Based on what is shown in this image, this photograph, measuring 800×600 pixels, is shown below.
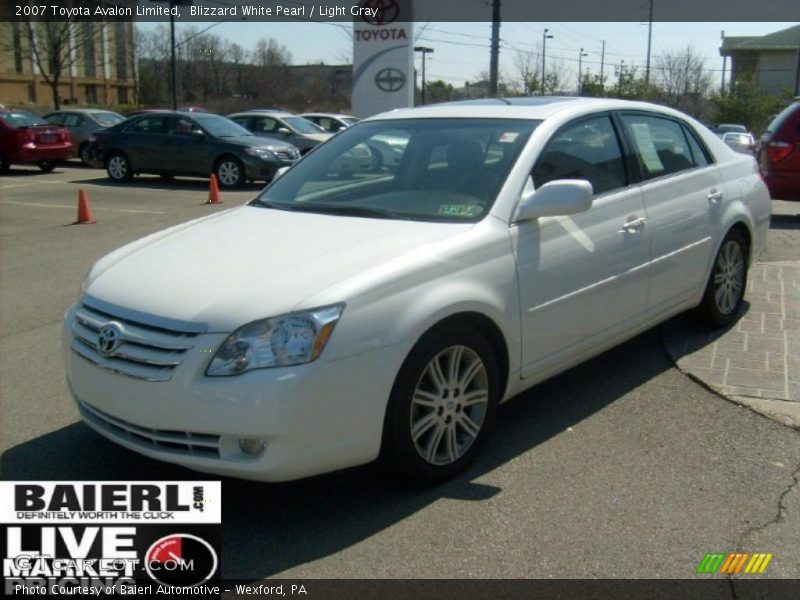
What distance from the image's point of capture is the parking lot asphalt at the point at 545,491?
3.26 metres

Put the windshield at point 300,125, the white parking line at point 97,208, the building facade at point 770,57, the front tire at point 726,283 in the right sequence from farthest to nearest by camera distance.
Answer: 1. the building facade at point 770,57
2. the windshield at point 300,125
3. the white parking line at point 97,208
4. the front tire at point 726,283

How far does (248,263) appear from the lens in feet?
12.4

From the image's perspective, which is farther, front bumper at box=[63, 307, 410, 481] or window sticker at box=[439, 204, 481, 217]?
window sticker at box=[439, 204, 481, 217]

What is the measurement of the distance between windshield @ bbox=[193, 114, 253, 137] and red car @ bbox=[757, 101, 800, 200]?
10.8m

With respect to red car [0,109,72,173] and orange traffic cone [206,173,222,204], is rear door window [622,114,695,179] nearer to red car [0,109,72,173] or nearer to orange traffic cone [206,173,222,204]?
orange traffic cone [206,173,222,204]

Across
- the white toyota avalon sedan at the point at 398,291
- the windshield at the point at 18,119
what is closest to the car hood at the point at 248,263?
the white toyota avalon sedan at the point at 398,291

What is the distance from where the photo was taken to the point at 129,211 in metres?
14.1

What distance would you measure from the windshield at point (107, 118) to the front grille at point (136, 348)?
21.3 metres

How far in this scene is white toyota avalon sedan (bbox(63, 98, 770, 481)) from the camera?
3301 mm

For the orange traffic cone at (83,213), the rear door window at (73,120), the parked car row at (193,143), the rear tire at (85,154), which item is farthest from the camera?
the rear door window at (73,120)

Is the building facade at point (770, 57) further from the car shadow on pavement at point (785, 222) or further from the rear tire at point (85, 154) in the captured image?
Answer: the car shadow on pavement at point (785, 222)

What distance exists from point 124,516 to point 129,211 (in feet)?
37.6

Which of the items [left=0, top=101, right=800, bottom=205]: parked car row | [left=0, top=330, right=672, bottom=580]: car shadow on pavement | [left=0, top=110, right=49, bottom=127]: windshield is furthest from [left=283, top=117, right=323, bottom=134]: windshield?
[left=0, top=330, right=672, bottom=580]: car shadow on pavement

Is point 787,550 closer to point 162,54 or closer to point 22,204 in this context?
point 22,204
